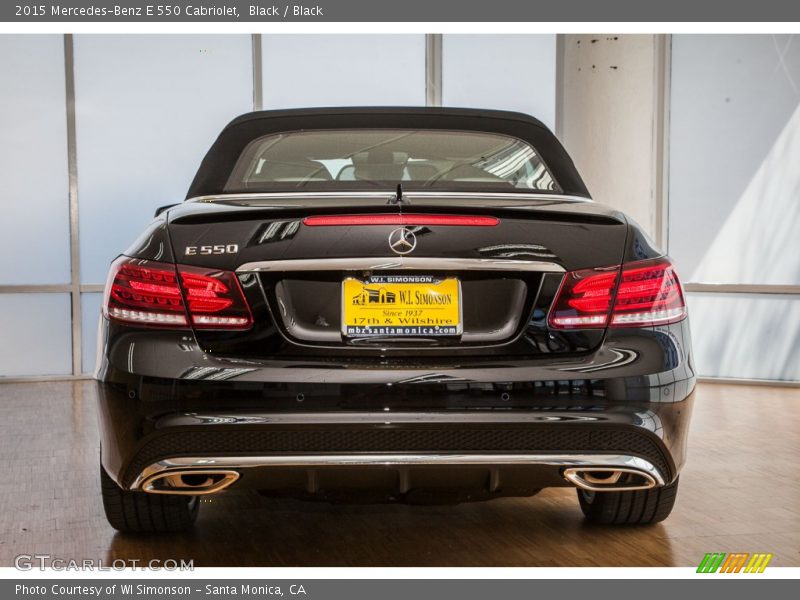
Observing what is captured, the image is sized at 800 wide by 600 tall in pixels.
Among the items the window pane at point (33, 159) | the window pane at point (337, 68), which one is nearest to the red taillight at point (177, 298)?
the window pane at point (33, 159)

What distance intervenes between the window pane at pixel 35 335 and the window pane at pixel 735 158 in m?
5.65

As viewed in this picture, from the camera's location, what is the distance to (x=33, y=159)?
29.5 feet

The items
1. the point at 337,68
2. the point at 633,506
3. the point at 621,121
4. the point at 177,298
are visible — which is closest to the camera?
the point at 177,298

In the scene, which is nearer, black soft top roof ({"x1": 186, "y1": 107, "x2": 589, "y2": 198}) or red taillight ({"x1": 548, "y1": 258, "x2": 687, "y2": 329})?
red taillight ({"x1": 548, "y1": 258, "x2": 687, "y2": 329})

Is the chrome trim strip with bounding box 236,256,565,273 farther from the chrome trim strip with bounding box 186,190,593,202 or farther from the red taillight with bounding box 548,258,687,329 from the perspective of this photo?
the chrome trim strip with bounding box 186,190,593,202

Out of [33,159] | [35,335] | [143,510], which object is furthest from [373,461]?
[33,159]

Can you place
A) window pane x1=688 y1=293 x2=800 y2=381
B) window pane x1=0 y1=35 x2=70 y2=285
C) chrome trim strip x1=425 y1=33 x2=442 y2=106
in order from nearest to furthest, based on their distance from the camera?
window pane x1=688 y1=293 x2=800 y2=381 < window pane x1=0 y1=35 x2=70 y2=285 < chrome trim strip x1=425 y1=33 x2=442 y2=106

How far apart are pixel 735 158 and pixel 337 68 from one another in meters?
3.81

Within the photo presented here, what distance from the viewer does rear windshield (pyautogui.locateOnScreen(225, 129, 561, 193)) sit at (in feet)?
11.4

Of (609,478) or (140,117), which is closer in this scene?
(609,478)

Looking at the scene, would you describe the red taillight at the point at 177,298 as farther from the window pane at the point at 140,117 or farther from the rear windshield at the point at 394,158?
the window pane at the point at 140,117

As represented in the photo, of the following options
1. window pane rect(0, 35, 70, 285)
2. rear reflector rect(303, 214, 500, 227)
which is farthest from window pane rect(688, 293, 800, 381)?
rear reflector rect(303, 214, 500, 227)

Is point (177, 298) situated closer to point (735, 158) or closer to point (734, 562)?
point (734, 562)

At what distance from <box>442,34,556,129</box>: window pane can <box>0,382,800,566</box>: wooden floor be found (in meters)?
5.63
